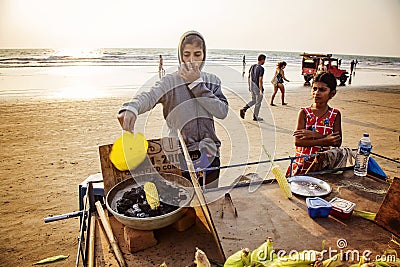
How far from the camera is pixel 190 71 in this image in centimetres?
237

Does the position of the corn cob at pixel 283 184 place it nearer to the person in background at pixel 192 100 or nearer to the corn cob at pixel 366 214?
the corn cob at pixel 366 214

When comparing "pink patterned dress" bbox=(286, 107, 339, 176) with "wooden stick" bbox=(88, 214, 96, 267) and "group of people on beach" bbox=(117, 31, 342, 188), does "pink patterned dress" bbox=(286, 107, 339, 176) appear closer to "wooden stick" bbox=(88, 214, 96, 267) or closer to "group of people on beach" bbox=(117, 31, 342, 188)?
"group of people on beach" bbox=(117, 31, 342, 188)

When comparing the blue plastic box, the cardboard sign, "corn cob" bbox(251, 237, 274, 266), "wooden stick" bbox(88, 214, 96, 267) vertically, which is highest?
the cardboard sign

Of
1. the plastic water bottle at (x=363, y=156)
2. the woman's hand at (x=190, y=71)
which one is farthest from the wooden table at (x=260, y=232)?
the woman's hand at (x=190, y=71)

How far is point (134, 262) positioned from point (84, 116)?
8.84 meters

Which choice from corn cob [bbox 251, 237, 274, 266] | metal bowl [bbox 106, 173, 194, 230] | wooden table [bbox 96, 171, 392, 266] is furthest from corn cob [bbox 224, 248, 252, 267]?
metal bowl [bbox 106, 173, 194, 230]

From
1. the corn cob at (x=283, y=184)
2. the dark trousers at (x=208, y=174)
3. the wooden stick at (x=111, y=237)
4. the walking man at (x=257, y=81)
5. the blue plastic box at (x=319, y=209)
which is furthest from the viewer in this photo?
the walking man at (x=257, y=81)

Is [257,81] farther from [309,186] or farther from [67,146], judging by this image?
[309,186]

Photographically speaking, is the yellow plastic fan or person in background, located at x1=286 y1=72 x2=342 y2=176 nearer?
the yellow plastic fan

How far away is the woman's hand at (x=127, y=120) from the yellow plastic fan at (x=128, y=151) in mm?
74

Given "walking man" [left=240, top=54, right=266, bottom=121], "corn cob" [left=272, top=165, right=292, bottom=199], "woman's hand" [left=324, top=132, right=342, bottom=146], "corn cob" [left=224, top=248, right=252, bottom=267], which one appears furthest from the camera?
"walking man" [left=240, top=54, right=266, bottom=121]

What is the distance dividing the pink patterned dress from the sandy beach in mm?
1581

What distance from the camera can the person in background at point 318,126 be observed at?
2.84m

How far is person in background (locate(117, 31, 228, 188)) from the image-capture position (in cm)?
240
